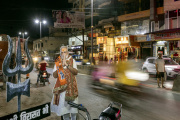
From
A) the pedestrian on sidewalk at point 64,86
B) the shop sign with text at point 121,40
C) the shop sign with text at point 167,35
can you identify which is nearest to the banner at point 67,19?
the shop sign with text at point 121,40

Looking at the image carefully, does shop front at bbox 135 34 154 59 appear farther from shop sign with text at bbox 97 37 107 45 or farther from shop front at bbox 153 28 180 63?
shop sign with text at bbox 97 37 107 45

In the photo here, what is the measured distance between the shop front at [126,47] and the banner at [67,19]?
8.22 m

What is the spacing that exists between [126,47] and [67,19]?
38.8 feet

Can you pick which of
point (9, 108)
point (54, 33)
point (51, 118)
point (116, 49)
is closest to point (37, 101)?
point (9, 108)

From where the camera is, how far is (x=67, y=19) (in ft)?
70.6

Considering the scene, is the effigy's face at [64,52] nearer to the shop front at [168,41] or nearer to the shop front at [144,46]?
the shop front at [168,41]

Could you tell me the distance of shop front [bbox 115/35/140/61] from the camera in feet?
85.3

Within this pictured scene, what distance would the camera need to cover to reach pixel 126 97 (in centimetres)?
807

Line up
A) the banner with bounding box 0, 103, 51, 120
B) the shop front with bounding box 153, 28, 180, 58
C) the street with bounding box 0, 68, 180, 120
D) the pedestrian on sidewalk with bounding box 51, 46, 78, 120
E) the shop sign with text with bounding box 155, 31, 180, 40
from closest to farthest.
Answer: the banner with bounding box 0, 103, 51, 120 → the pedestrian on sidewalk with bounding box 51, 46, 78, 120 → the street with bounding box 0, 68, 180, 120 → the shop sign with text with bounding box 155, 31, 180, 40 → the shop front with bounding box 153, 28, 180, 58

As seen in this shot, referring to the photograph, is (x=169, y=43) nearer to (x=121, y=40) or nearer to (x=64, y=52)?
(x=121, y=40)

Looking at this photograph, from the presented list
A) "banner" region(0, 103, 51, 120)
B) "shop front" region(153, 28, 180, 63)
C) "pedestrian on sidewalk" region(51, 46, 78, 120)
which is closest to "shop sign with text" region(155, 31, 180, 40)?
"shop front" region(153, 28, 180, 63)

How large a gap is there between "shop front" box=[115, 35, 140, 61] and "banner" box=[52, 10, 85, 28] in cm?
822

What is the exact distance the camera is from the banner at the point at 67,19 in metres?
20.9

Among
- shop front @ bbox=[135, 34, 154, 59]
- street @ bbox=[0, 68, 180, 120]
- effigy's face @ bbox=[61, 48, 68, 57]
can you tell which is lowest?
street @ bbox=[0, 68, 180, 120]
